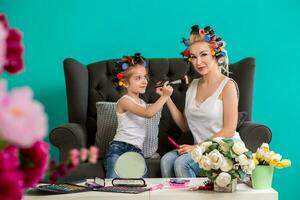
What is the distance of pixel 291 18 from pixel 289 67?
1.09ft

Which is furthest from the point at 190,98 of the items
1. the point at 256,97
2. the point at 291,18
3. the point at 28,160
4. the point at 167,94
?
the point at 28,160

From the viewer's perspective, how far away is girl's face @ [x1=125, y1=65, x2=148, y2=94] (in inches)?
117

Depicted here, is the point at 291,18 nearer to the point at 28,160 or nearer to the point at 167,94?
the point at 167,94

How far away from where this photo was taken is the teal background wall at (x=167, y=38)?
353cm

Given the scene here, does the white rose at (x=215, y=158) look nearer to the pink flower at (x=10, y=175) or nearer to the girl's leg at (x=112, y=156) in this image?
the girl's leg at (x=112, y=156)

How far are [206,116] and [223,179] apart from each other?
94cm

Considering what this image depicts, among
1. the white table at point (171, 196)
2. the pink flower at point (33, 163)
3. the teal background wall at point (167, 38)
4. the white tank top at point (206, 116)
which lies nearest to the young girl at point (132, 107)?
the white tank top at point (206, 116)

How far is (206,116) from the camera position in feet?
9.41

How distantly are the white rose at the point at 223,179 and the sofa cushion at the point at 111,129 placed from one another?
1.12 metres

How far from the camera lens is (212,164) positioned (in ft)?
6.40

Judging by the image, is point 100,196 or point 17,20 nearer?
point 100,196

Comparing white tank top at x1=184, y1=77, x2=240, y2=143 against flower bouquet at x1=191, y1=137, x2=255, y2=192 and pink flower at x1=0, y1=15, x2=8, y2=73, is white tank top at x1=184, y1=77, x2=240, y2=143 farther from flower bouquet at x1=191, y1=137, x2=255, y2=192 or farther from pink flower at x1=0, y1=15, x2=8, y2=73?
pink flower at x1=0, y1=15, x2=8, y2=73

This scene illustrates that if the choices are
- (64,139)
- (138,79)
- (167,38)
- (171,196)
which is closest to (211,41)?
(138,79)

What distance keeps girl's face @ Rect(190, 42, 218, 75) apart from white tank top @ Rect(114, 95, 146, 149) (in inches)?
15.9
